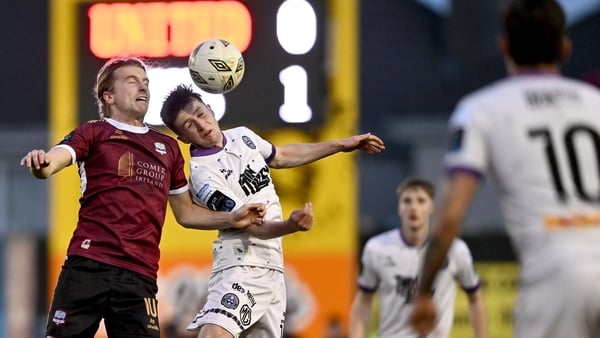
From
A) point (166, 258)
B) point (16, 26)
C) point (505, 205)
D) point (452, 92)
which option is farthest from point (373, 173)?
point (505, 205)

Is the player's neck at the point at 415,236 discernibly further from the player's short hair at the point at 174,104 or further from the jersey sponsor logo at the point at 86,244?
the jersey sponsor logo at the point at 86,244

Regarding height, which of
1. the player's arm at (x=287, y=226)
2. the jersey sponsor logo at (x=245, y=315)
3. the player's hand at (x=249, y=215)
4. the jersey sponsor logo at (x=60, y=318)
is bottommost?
the jersey sponsor logo at (x=245, y=315)

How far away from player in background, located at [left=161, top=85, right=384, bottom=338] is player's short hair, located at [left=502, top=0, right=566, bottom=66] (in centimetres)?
213

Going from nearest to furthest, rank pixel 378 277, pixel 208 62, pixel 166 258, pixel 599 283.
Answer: pixel 599 283, pixel 208 62, pixel 378 277, pixel 166 258

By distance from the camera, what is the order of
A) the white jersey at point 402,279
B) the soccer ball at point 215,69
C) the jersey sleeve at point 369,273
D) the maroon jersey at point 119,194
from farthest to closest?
the jersey sleeve at point 369,273
the white jersey at point 402,279
the soccer ball at point 215,69
the maroon jersey at point 119,194

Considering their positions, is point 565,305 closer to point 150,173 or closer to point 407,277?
point 150,173

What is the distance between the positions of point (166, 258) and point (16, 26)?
43.1 feet

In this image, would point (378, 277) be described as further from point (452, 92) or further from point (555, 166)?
point (452, 92)

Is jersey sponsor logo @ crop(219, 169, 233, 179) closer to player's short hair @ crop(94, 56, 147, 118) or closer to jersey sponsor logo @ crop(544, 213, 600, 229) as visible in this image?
player's short hair @ crop(94, 56, 147, 118)

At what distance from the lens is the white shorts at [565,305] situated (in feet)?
15.5

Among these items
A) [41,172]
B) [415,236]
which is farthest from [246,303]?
[415,236]

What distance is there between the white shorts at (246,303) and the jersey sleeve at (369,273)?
6.21 ft

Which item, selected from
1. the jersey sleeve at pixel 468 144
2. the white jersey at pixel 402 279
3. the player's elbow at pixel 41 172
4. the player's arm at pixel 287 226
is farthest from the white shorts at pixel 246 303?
the jersey sleeve at pixel 468 144

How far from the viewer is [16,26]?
2547cm
